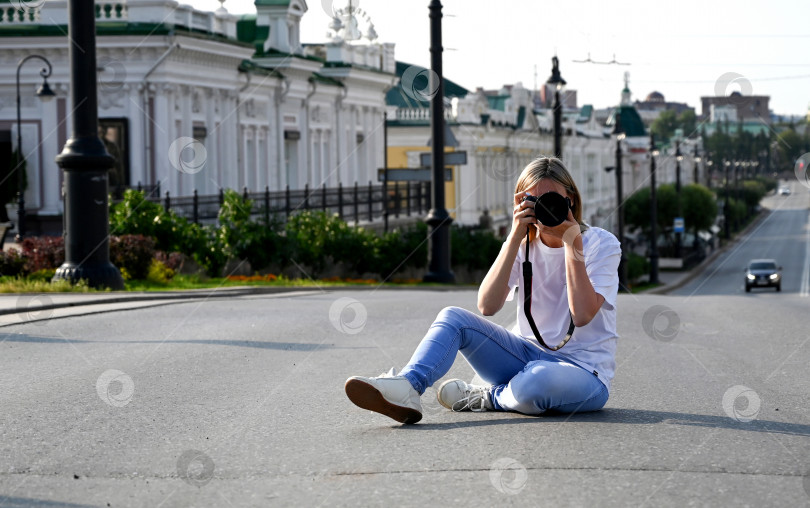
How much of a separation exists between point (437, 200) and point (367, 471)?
17.1 metres

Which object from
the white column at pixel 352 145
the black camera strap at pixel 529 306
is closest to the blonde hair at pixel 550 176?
the black camera strap at pixel 529 306

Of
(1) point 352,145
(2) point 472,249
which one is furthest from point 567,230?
(1) point 352,145

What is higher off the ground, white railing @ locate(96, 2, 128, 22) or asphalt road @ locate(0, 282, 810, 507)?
white railing @ locate(96, 2, 128, 22)

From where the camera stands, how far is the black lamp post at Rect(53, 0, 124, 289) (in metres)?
15.5

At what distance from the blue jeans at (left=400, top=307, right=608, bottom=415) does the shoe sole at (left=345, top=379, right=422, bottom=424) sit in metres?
0.15

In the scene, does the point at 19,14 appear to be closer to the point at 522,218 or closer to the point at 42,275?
the point at 42,275

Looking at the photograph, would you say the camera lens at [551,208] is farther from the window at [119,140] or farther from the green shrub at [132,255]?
the window at [119,140]

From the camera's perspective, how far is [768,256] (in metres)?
86.1

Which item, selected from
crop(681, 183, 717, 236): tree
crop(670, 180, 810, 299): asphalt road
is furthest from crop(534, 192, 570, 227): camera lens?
crop(681, 183, 717, 236): tree

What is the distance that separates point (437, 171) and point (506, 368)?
15419 mm

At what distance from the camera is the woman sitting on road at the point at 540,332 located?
6312 mm

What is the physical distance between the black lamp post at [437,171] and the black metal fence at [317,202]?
4.54 metres

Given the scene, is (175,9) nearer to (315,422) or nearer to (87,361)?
(87,361)

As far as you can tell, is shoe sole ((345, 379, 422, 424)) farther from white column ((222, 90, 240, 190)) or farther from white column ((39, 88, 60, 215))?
white column ((222, 90, 240, 190))
